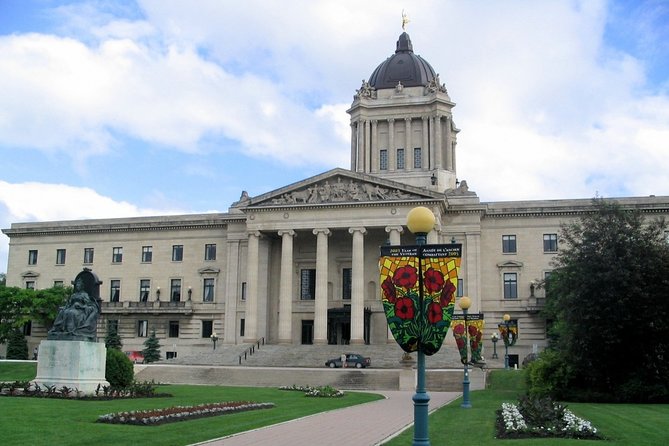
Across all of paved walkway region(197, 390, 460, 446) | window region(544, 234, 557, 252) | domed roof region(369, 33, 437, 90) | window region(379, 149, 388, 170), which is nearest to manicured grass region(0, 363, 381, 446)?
paved walkway region(197, 390, 460, 446)

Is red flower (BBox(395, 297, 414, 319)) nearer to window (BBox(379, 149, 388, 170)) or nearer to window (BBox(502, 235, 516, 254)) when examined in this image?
window (BBox(502, 235, 516, 254))

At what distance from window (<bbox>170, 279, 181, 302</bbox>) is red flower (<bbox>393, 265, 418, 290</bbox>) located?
63589mm

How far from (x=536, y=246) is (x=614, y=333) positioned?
34785 millimetres

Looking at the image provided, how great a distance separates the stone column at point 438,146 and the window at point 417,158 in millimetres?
1753

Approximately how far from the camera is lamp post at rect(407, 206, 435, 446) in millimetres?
12328

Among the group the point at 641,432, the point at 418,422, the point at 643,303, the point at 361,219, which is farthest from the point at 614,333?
the point at 361,219

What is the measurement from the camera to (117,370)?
107 ft

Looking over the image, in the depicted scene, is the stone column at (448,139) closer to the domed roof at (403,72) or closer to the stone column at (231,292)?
the domed roof at (403,72)

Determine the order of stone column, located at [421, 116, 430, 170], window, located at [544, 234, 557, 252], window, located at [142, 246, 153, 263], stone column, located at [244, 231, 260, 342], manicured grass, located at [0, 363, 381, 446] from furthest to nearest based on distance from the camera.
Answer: stone column, located at [421, 116, 430, 170], window, located at [142, 246, 153, 263], window, located at [544, 234, 557, 252], stone column, located at [244, 231, 260, 342], manicured grass, located at [0, 363, 381, 446]

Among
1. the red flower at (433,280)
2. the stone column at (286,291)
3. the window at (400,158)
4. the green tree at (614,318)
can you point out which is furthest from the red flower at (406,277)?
the window at (400,158)

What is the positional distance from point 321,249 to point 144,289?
73.1ft

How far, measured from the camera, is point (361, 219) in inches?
2522

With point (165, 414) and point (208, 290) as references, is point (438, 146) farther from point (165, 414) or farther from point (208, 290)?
point (165, 414)

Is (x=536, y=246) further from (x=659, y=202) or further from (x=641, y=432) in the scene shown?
(x=641, y=432)
